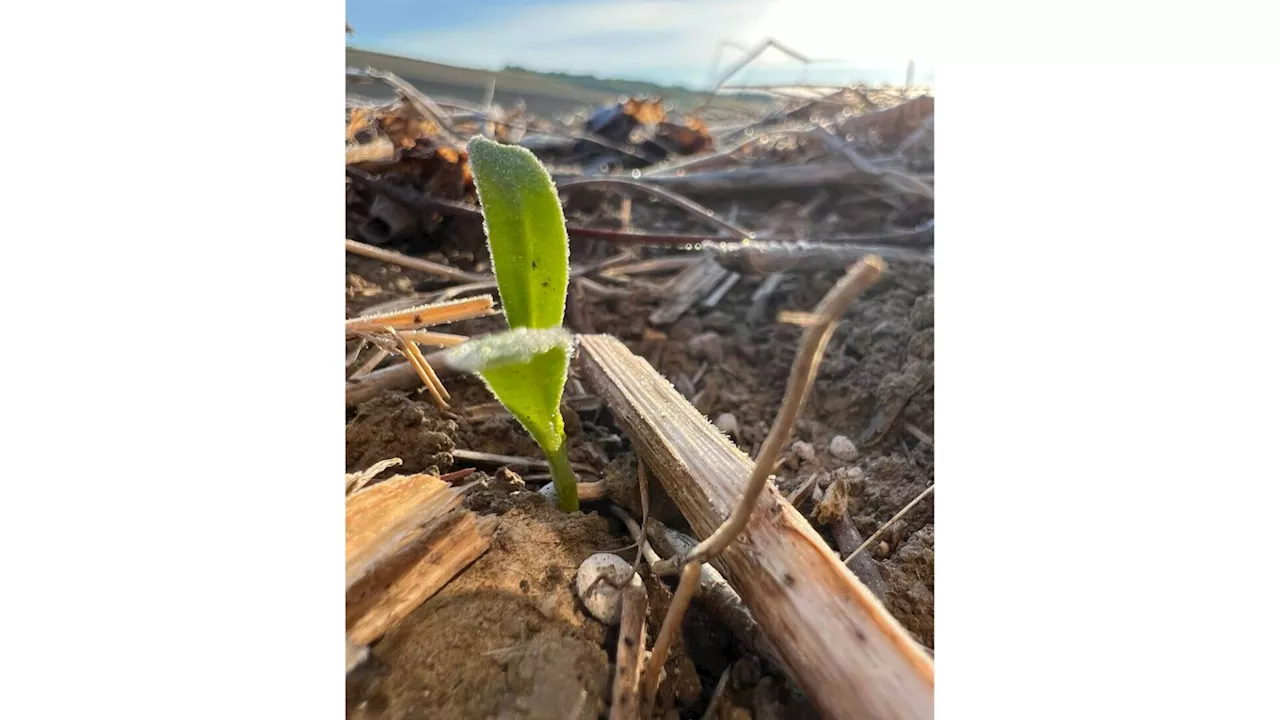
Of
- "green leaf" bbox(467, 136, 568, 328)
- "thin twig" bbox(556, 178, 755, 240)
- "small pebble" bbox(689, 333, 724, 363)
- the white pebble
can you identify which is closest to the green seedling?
"green leaf" bbox(467, 136, 568, 328)

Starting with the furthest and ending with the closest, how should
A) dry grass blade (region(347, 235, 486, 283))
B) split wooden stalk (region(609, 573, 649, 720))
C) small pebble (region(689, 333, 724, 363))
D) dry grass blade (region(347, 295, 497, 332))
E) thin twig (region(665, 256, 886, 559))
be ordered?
1. small pebble (region(689, 333, 724, 363))
2. dry grass blade (region(347, 235, 486, 283))
3. dry grass blade (region(347, 295, 497, 332))
4. split wooden stalk (region(609, 573, 649, 720))
5. thin twig (region(665, 256, 886, 559))

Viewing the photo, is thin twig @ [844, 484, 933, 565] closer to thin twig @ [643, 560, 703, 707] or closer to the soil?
the soil

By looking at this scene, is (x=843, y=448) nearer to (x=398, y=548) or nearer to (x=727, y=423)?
(x=727, y=423)

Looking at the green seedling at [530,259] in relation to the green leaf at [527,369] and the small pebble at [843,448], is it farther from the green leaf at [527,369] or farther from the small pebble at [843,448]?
the small pebble at [843,448]
